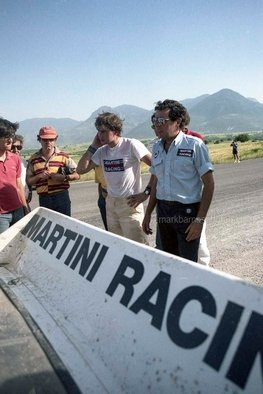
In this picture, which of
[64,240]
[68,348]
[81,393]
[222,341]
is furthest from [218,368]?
[64,240]

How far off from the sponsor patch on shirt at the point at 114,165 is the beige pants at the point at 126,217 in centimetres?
32

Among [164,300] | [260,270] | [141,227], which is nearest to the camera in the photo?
[164,300]

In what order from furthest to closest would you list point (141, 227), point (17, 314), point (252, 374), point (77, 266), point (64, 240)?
point (141, 227) → point (64, 240) → point (77, 266) → point (17, 314) → point (252, 374)

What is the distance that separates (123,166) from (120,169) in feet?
0.16

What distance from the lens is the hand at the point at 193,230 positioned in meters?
3.00

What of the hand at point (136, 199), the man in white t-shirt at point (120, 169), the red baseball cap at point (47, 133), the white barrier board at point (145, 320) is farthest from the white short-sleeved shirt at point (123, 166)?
the white barrier board at point (145, 320)

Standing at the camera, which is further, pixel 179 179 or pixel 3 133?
pixel 3 133

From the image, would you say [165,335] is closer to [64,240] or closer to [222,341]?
[222,341]

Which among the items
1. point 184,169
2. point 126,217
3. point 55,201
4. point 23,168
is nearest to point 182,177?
point 184,169

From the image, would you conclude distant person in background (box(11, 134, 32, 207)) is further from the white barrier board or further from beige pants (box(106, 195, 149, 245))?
the white barrier board

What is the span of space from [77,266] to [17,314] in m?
0.43

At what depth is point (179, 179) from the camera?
3.03 metres

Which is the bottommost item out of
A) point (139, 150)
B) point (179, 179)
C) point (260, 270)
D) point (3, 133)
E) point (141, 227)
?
point (260, 270)

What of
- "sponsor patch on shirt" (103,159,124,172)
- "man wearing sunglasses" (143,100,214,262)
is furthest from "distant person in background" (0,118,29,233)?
"man wearing sunglasses" (143,100,214,262)
